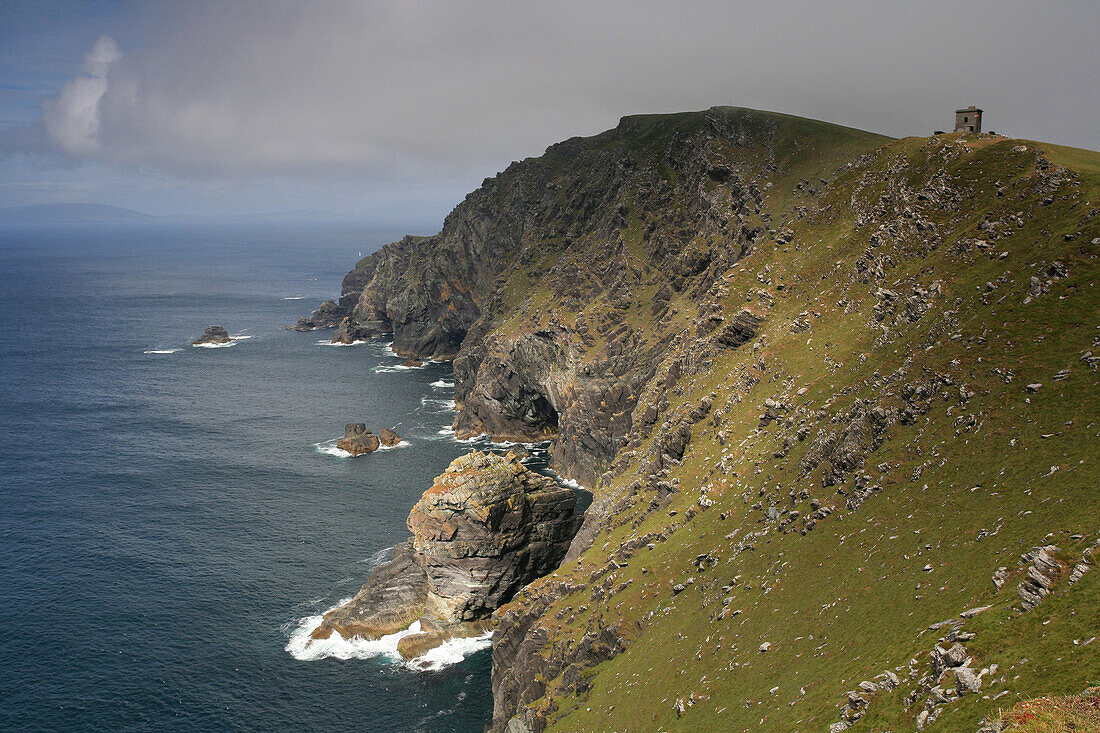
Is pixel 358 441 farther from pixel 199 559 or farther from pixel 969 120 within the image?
pixel 969 120

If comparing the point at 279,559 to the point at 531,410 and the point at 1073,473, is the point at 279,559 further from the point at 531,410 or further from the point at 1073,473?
the point at 1073,473

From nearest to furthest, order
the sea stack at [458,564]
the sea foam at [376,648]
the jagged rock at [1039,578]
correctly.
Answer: the jagged rock at [1039,578] < the sea foam at [376,648] < the sea stack at [458,564]

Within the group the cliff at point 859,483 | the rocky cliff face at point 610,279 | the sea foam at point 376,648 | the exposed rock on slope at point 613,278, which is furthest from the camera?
the rocky cliff face at point 610,279

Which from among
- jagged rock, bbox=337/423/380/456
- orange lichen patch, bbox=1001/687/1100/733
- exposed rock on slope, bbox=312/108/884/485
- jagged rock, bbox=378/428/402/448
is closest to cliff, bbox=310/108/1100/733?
orange lichen patch, bbox=1001/687/1100/733

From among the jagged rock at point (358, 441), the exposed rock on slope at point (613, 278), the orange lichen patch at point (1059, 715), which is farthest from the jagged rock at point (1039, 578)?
the jagged rock at point (358, 441)

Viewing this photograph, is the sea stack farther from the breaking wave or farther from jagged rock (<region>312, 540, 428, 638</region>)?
the breaking wave

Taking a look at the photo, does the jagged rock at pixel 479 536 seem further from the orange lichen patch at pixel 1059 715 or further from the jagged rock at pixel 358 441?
the orange lichen patch at pixel 1059 715

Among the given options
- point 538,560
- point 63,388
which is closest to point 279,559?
point 538,560
